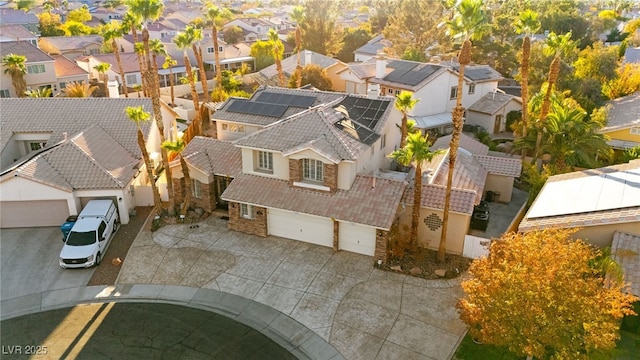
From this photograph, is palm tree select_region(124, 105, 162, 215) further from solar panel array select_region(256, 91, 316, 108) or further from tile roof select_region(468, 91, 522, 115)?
tile roof select_region(468, 91, 522, 115)

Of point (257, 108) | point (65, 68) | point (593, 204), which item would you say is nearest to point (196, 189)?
point (257, 108)

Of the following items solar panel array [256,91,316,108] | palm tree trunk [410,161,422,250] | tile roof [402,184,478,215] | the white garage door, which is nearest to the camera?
palm tree trunk [410,161,422,250]

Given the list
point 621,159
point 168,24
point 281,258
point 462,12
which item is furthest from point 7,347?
point 168,24

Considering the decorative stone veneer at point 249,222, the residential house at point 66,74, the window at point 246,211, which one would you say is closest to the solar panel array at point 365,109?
the decorative stone veneer at point 249,222

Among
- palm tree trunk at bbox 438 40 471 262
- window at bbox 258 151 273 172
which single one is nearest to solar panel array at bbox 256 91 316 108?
window at bbox 258 151 273 172

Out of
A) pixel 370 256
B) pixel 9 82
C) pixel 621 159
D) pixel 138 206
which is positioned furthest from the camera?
pixel 9 82

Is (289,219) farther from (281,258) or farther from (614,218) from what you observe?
(614,218)

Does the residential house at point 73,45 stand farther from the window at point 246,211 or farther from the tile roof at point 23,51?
the window at point 246,211
